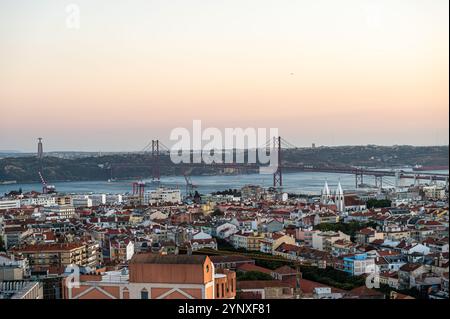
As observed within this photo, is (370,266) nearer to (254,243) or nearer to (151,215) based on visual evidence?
(254,243)

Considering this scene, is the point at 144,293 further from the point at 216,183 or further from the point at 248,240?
the point at 216,183

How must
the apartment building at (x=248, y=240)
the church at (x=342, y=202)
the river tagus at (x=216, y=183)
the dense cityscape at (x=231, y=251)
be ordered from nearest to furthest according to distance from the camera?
1. the dense cityscape at (x=231, y=251)
2. the apartment building at (x=248, y=240)
3. the church at (x=342, y=202)
4. the river tagus at (x=216, y=183)

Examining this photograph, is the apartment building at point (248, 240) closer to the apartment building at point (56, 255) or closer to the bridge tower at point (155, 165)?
the apartment building at point (56, 255)

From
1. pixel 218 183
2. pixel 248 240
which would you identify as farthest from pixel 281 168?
pixel 248 240

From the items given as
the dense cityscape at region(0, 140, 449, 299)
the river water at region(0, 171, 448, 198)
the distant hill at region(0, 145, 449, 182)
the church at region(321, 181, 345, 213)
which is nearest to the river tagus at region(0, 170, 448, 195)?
the river water at region(0, 171, 448, 198)

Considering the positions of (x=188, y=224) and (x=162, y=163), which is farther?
(x=162, y=163)

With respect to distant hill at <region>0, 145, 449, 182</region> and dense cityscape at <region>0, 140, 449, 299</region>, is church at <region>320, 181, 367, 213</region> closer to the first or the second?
dense cityscape at <region>0, 140, 449, 299</region>

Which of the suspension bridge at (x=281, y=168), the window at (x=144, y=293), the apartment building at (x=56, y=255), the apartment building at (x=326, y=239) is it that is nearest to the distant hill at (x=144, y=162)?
the suspension bridge at (x=281, y=168)
